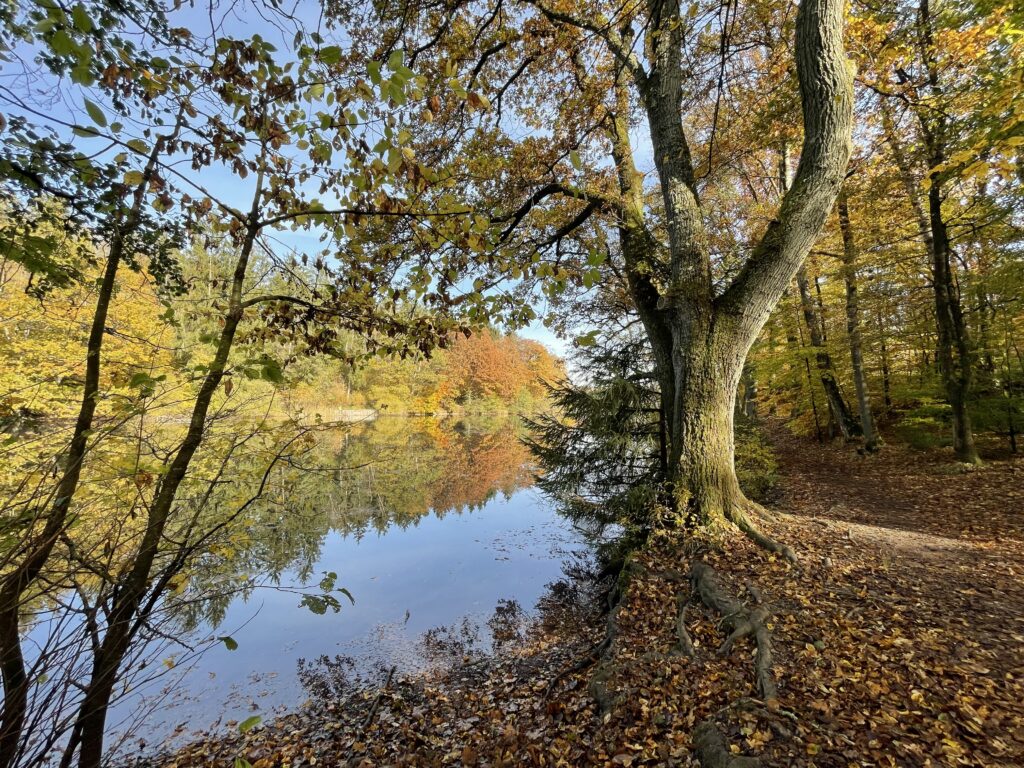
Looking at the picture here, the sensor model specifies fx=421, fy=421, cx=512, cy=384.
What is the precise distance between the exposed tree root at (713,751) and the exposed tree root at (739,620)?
419 mm

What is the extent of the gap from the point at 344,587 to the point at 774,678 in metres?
5.38

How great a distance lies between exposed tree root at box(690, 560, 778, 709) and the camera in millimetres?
2879

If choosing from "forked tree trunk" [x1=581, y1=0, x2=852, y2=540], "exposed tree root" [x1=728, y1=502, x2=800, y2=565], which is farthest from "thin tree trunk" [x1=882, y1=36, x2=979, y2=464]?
"exposed tree root" [x1=728, y1=502, x2=800, y2=565]

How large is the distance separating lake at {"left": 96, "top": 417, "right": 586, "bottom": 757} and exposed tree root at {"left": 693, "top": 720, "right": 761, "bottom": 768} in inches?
91.3

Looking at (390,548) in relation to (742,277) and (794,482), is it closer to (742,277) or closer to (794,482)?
(742,277)

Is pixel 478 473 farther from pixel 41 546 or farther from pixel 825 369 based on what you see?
pixel 41 546

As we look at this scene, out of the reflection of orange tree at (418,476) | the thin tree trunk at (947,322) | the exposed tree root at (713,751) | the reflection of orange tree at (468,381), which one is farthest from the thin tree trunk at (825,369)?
the reflection of orange tree at (468,381)

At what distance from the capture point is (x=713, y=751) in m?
2.42

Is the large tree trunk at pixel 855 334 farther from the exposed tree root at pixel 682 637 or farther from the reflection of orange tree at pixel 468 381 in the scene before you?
the reflection of orange tree at pixel 468 381

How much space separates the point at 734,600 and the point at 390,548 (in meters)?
7.86

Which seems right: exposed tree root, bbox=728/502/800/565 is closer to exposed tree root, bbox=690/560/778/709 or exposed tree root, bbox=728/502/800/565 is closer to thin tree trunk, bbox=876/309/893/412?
exposed tree root, bbox=690/560/778/709

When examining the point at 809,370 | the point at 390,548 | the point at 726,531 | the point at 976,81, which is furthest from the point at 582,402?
the point at 809,370

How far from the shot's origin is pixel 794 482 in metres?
9.92

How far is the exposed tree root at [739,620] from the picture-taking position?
2879mm
